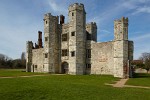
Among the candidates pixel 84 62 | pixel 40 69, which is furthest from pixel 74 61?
pixel 40 69

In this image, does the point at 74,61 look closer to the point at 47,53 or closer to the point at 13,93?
the point at 47,53

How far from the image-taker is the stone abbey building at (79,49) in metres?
32.8

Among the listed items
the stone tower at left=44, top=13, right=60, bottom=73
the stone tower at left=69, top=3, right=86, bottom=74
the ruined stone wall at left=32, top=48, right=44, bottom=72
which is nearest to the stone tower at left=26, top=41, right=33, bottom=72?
the ruined stone wall at left=32, top=48, right=44, bottom=72

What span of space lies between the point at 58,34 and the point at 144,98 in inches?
1170

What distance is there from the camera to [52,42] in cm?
4247

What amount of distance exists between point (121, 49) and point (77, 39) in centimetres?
854

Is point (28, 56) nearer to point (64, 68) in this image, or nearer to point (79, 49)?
point (64, 68)

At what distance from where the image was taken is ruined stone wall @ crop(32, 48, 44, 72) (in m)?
46.4

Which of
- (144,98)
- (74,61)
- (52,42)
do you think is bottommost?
(144,98)

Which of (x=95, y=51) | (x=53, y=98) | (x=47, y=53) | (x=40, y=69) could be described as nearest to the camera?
(x=53, y=98)

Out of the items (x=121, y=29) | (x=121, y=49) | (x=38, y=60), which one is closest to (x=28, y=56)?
(x=38, y=60)

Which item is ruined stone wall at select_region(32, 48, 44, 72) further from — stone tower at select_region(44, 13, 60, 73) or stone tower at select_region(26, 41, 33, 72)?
stone tower at select_region(44, 13, 60, 73)

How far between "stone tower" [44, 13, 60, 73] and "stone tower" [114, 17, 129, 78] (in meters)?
13.7

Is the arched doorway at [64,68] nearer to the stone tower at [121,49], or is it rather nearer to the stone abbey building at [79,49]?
the stone abbey building at [79,49]
